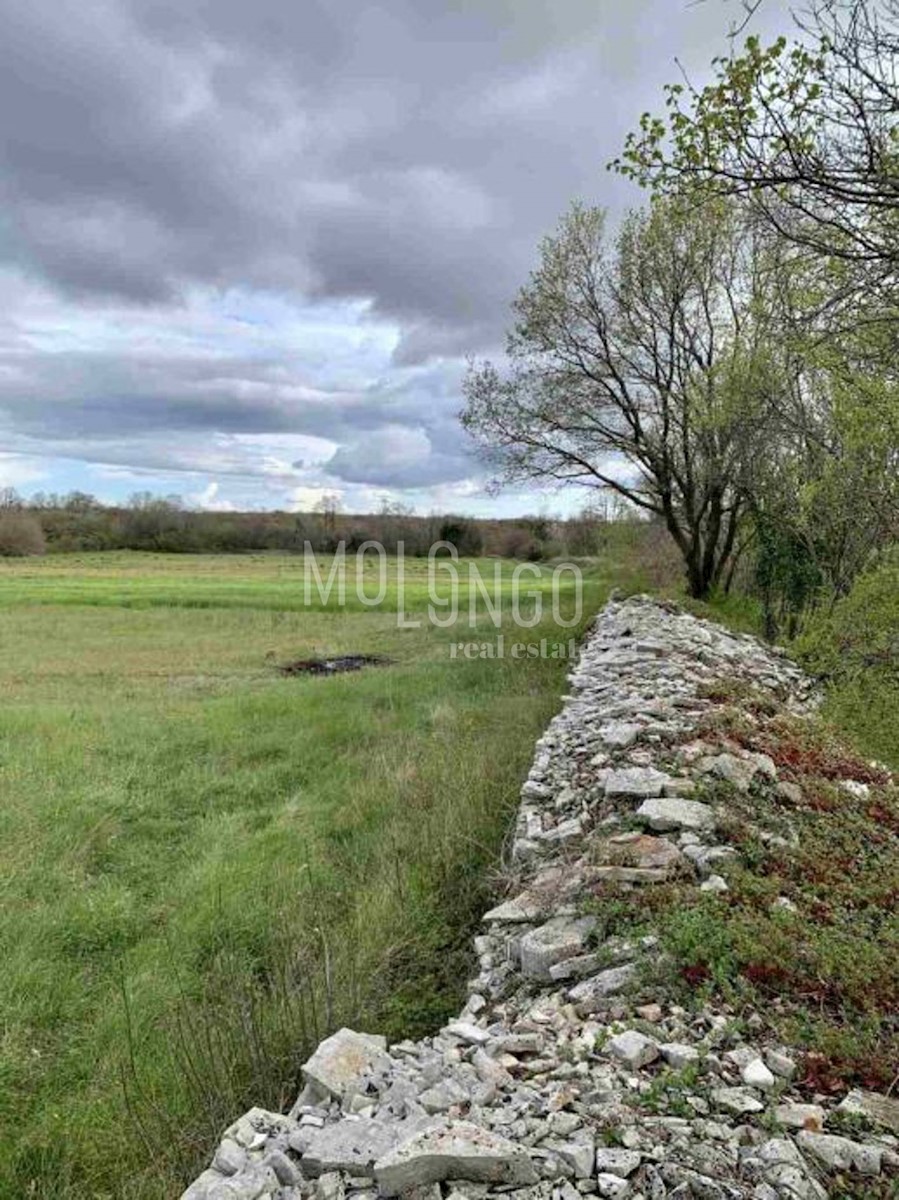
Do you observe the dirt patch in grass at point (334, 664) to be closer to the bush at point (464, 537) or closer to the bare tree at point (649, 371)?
the bare tree at point (649, 371)

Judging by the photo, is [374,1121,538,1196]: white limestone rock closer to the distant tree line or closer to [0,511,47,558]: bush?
the distant tree line

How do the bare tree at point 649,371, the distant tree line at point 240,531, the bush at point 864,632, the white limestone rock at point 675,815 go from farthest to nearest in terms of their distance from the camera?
the distant tree line at point 240,531, the bare tree at point 649,371, the bush at point 864,632, the white limestone rock at point 675,815

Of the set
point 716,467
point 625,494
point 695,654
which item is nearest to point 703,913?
point 695,654

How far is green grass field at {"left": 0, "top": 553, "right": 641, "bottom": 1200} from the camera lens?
372 cm

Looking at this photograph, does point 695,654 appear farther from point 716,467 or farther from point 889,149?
point 716,467

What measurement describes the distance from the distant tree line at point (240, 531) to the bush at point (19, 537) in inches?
3.4

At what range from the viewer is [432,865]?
5.96 m

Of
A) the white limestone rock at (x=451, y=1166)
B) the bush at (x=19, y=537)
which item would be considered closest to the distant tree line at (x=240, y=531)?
the bush at (x=19, y=537)

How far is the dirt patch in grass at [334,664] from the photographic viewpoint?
19438 millimetres

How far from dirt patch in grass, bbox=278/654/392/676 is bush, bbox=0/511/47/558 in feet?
208

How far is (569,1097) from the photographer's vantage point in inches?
104

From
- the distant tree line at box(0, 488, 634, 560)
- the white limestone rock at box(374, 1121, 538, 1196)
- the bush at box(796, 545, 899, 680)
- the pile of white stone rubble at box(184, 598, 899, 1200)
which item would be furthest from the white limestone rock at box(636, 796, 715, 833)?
the distant tree line at box(0, 488, 634, 560)

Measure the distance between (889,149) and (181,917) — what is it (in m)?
6.63

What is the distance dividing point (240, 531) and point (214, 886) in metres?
79.5
